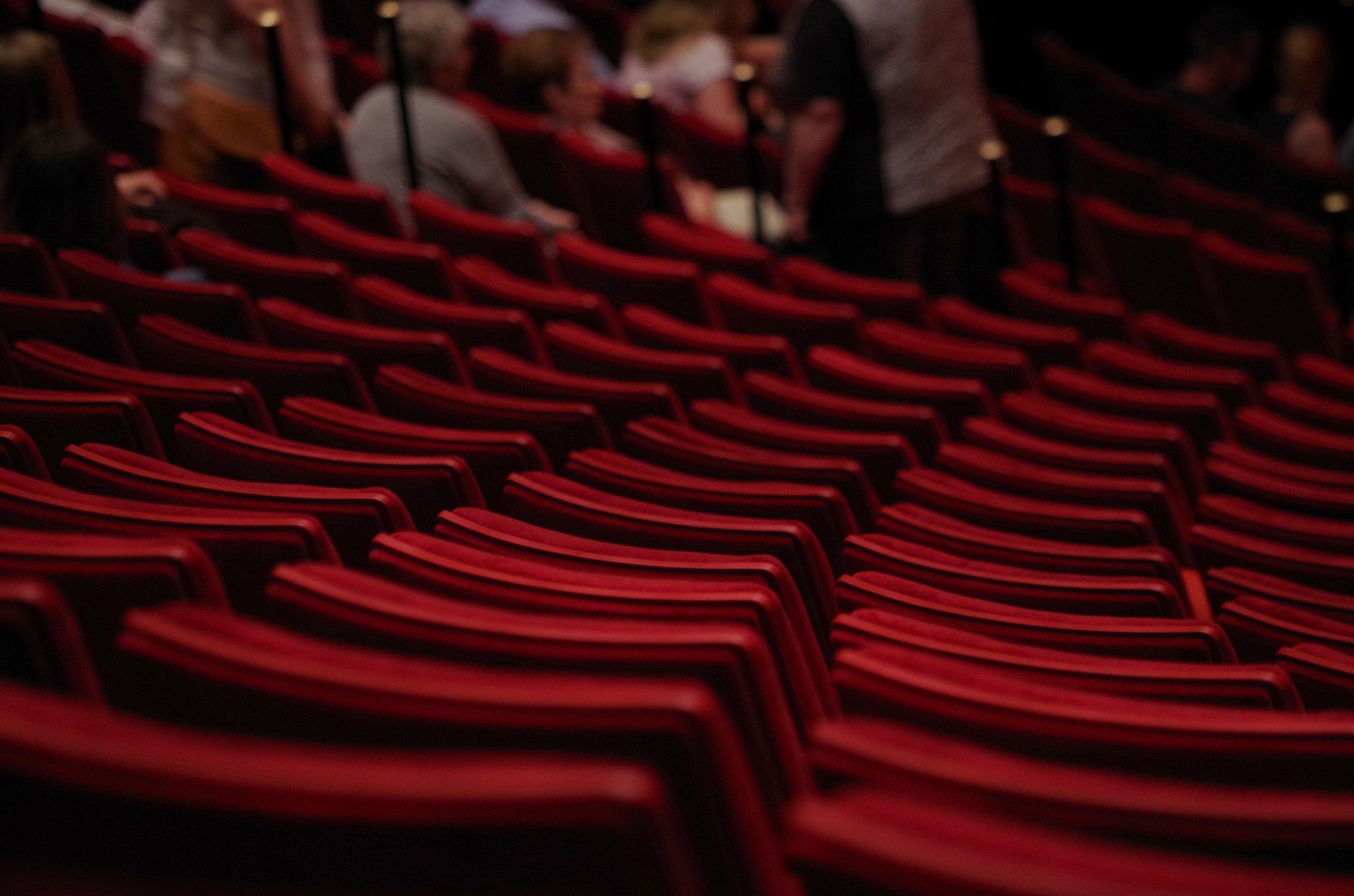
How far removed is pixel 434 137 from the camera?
1.24 meters

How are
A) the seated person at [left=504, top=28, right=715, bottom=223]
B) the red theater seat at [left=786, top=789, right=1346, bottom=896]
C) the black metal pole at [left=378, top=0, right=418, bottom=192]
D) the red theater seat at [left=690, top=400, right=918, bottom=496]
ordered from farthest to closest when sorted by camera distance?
the seated person at [left=504, top=28, right=715, bottom=223]
the black metal pole at [left=378, top=0, right=418, bottom=192]
the red theater seat at [left=690, top=400, right=918, bottom=496]
the red theater seat at [left=786, top=789, right=1346, bottom=896]

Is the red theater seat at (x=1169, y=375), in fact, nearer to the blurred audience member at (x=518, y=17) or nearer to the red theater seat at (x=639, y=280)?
the red theater seat at (x=639, y=280)

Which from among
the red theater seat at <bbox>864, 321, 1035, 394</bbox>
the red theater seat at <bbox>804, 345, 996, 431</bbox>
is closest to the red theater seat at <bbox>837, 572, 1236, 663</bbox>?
the red theater seat at <bbox>804, 345, 996, 431</bbox>

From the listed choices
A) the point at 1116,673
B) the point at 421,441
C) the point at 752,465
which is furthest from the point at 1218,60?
the point at 1116,673

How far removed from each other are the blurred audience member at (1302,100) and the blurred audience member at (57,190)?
5.77 ft

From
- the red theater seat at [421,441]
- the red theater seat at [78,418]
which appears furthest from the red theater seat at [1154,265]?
the red theater seat at [78,418]

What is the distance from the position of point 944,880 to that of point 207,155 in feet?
3.71

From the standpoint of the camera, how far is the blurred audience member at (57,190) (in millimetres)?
830

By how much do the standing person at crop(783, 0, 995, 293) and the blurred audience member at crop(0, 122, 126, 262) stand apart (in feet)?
2.15

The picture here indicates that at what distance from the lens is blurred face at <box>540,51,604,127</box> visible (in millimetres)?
1501

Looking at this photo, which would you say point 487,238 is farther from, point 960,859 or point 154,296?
point 960,859

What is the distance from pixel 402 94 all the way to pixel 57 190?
393 millimetres

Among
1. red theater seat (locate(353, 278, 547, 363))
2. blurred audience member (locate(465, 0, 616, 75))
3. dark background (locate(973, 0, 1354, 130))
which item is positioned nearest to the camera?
red theater seat (locate(353, 278, 547, 363))

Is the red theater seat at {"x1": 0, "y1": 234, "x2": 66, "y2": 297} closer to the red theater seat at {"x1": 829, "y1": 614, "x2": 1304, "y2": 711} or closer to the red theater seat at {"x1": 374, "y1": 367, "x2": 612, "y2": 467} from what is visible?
the red theater seat at {"x1": 374, "y1": 367, "x2": 612, "y2": 467}
